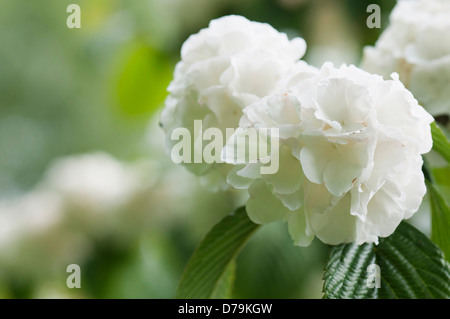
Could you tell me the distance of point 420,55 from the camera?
0.49 metres

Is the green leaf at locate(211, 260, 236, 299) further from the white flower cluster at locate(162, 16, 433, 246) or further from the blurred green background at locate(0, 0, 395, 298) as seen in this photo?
the blurred green background at locate(0, 0, 395, 298)

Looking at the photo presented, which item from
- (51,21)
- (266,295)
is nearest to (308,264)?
(266,295)

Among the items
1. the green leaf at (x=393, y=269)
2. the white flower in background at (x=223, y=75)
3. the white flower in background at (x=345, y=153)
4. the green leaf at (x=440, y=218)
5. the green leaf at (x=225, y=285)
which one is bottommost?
the green leaf at (x=225, y=285)

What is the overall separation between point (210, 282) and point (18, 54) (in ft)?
8.47

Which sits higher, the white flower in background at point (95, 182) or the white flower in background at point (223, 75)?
the white flower in background at point (223, 75)

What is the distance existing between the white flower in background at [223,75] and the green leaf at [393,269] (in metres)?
0.10

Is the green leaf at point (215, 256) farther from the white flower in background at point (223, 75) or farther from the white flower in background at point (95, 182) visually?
the white flower in background at point (95, 182)

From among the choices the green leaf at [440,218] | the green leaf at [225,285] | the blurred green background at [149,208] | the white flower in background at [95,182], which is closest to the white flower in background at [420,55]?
the green leaf at [440,218]

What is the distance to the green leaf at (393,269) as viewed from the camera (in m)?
0.38

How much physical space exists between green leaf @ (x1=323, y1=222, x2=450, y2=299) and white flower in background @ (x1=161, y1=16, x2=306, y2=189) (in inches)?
3.8

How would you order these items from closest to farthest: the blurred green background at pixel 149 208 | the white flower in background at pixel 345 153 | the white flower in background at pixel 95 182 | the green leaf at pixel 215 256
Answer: the white flower in background at pixel 345 153 → the green leaf at pixel 215 256 → the blurred green background at pixel 149 208 → the white flower in background at pixel 95 182

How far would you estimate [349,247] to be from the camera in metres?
0.40

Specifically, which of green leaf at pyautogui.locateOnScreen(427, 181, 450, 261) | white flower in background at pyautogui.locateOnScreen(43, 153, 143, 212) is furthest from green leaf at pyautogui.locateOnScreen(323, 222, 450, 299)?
white flower in background at pyautogui.locateOnScreen(43, 153, 143, 212)
